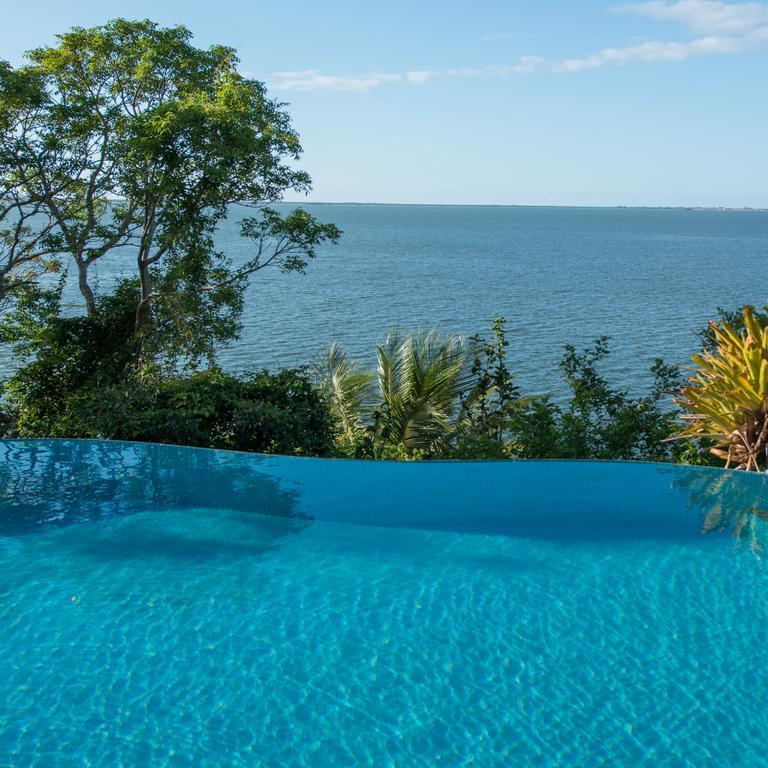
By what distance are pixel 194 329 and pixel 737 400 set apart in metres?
8.49

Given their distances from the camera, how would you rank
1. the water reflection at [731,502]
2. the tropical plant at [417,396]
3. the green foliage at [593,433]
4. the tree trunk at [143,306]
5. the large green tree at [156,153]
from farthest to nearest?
the tree trunk at [143,306], the large green tree at [156,153], the tropical plant at [417,396], the green foliage at [593,433], the water reflection at [731,502]

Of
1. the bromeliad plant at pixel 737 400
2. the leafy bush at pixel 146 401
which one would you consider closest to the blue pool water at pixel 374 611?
the bromeliad plant at pixel 737 400

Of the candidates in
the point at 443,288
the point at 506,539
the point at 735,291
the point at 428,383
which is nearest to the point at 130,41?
the point at 428,383

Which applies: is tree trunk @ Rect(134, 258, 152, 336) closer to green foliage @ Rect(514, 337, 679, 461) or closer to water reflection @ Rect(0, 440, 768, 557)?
water reflection @ Rect(0, 440, 768, 557)

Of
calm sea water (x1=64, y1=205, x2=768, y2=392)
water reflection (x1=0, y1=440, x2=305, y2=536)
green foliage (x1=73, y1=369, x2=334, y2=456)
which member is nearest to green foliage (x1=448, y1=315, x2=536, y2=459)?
green foliage (x1=73, y1=369, x2=334, y2=456)

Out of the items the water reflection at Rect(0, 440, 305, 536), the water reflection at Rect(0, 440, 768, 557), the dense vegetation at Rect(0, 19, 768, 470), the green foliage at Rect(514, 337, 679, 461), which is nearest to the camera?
the water reflection at Rect(0, 440, 768, 557)

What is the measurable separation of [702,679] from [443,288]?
4251 centimetres

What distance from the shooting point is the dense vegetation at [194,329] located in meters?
9.95

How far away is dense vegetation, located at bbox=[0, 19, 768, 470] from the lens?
32.7 ft

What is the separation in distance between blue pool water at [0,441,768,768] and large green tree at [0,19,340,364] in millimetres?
4667

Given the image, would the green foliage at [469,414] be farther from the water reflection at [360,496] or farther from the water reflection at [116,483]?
the water reflection at [116,483]

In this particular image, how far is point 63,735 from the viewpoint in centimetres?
478

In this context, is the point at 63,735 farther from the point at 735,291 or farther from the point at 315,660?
the point at 735,291

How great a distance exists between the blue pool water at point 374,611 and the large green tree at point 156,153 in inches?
184
